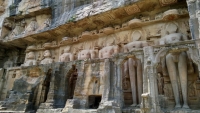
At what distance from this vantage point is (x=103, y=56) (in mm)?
7566

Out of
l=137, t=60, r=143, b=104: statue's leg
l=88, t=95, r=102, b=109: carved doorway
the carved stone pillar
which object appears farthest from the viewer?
l=88, t=95, r=102, b=109: carved doorway

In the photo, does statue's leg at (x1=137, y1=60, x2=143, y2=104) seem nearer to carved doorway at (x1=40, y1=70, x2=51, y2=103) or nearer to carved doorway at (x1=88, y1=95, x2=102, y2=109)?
carved doorway at (x1=88, y1=95, x2=102, y2=109)

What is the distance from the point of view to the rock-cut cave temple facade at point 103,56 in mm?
4848

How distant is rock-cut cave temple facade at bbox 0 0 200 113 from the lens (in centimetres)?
485

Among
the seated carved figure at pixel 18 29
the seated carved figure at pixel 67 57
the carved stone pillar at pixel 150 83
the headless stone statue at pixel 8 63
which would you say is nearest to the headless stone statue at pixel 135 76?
the carved stone pillar at pixel 150 83

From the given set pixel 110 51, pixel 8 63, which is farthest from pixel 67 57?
pixel 8 63

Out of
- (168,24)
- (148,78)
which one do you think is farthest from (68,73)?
(168,24)

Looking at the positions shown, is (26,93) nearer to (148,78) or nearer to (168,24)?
(148,78)

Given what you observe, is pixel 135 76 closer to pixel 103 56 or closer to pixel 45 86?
pixel 103 56

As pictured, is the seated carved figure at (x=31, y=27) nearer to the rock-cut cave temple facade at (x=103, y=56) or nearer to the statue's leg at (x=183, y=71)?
the rock-cut cave temple facade at (x=103, y=56)

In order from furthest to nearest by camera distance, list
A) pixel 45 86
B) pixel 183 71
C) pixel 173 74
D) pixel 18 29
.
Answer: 1. pixel 18 29
2. pixel 45 86
3. pixel 173 74
4. pixel 183 71

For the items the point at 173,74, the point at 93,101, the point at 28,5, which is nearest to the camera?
the point at 173,74

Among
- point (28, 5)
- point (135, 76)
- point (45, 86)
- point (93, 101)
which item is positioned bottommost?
point (93, 101)

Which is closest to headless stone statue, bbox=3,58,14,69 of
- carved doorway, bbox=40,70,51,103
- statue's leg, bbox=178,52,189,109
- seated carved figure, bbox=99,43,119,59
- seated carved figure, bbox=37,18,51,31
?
seated carved figure, bbox=37,18,51,31
